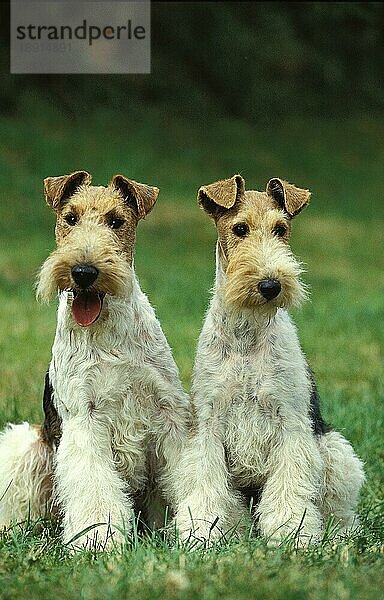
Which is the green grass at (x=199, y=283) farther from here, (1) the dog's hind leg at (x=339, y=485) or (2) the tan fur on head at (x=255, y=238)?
(2) the tan fur on head at (x=255, y=238)

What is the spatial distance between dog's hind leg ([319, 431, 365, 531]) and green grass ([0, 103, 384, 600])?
0.50 feet

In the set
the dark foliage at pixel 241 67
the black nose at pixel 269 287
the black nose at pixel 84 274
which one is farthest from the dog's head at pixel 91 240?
the dark foliage at pixel 241 67

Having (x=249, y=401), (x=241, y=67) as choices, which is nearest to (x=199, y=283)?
(x=249, y=401)

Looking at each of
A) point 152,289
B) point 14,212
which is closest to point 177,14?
point 14,212

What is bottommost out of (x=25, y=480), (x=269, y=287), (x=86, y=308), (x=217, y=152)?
(x=25, y=480)

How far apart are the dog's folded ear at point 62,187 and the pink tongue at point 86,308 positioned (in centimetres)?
67

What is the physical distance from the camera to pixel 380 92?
3438cm

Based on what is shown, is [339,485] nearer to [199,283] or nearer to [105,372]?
[105,372]

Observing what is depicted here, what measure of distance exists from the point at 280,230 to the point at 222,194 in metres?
0.40

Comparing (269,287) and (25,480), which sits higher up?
(269,287)

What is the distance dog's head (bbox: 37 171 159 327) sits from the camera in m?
5.97

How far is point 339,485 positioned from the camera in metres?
6.62

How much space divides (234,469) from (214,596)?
1.75m

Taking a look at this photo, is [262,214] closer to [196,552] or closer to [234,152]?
[196,552]
